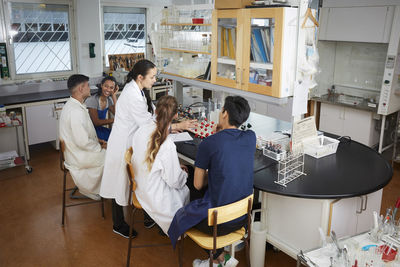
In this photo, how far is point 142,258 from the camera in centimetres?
293

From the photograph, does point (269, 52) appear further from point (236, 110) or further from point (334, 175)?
point (334, 175)

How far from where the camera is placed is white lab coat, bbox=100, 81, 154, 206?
2.95 m

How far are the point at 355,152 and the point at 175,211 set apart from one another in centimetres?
149

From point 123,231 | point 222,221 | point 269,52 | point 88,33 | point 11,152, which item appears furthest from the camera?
point 88,33

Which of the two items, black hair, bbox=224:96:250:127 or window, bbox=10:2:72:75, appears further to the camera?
window, bbox=10:2:72:75

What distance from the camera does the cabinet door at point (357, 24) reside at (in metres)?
4.44

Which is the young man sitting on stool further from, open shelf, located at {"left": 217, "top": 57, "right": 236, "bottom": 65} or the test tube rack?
open shelf, located at {"left": 217, "top": 57, "right": 236, "bottom": 65}

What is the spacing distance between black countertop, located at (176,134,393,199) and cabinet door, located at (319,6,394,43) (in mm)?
2180

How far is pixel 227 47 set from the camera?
3070mm

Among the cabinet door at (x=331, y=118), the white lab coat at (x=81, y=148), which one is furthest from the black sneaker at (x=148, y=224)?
the cabinet door at (x=331, y=118)

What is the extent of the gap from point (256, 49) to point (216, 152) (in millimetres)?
1076

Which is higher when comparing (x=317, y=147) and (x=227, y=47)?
(x=227, y=47)

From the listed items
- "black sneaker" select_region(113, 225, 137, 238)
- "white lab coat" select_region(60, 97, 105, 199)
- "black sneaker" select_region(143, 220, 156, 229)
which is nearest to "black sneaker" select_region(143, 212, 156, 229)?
"black sneaker" select_region(143, 220, 156, 229)

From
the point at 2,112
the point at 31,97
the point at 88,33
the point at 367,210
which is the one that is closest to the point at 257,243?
the point at 367,210
